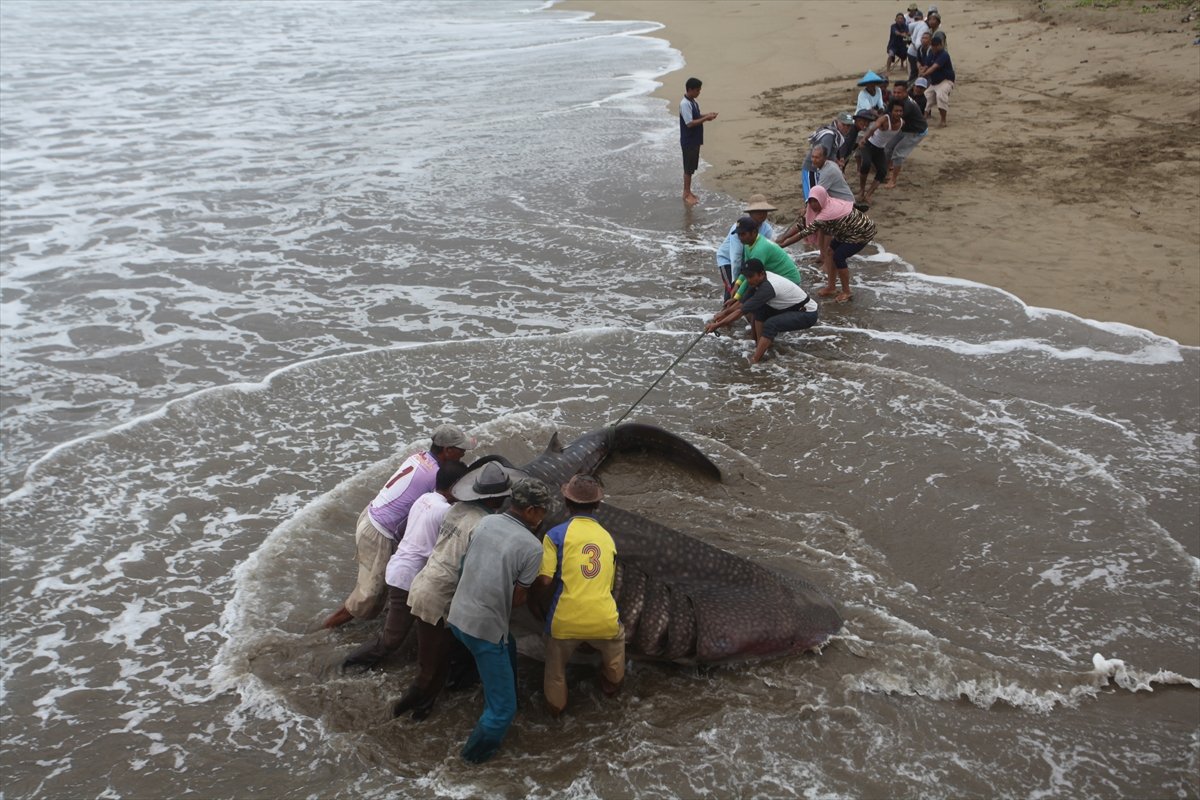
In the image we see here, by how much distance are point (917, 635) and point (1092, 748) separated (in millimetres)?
1068

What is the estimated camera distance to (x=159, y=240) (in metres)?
13.2

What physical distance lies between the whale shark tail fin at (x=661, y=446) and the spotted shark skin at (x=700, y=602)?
1.56m

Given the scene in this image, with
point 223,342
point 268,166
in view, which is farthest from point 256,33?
point 223,342

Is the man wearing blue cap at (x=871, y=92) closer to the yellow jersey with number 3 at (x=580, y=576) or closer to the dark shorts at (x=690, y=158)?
the dark shorts at (x=690, y=158)

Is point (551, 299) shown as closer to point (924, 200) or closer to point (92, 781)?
point (924, 200)

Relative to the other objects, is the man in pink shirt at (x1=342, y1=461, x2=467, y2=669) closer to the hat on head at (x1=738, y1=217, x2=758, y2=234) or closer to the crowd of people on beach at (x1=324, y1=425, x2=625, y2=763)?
the crowd of people on beach at (x1=324, y1=425, x2=625, y2=763)

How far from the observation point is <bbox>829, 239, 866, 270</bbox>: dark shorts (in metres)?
10.2

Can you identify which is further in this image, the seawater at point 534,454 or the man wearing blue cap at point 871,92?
the man wearing blue cap at point 871,92

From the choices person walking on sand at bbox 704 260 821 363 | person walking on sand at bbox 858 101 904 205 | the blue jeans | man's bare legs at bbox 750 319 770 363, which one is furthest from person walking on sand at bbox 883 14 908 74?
the blue jeans

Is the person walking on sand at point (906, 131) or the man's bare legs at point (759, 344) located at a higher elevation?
the person walking on sand at point (906, 131)

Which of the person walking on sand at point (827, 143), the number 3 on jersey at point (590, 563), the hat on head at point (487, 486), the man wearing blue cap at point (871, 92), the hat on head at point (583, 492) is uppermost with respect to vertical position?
the man wearing blue cap at point (871, 92)

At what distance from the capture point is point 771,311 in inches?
369

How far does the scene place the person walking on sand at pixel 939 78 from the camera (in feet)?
52.0

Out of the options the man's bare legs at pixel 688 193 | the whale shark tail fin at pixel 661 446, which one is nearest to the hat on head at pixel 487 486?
the whale shark tail fin at pixel 661 446
